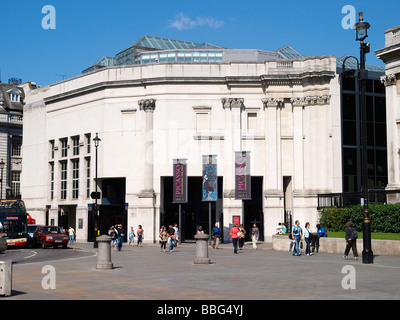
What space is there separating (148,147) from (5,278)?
38.1 meters

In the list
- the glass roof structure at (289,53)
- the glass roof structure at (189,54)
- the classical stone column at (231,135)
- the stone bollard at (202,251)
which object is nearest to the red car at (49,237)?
the classical stone column at (231,135)

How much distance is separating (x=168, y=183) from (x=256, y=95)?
1130cm

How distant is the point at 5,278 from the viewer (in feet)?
47.8

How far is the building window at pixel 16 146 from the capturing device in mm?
79875

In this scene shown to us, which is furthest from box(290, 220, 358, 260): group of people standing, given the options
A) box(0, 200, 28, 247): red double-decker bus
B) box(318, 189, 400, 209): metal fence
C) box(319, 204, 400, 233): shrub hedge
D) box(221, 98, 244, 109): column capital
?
box(0, 200, 28, 247): red double-decker bus

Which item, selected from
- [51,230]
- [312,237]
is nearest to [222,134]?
[51,230]

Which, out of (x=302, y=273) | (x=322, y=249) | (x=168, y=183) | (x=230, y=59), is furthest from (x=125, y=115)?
(x=302, y=273)

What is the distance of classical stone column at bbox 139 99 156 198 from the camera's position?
52031 mm

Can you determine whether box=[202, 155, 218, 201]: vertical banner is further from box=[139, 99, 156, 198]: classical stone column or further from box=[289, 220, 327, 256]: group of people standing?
box=[289, 220, 327, 256]: group of people standing

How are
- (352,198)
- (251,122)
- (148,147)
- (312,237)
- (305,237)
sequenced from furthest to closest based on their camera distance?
(251,122) < (148,147) < (352,198) < (312,237) < (305,237)

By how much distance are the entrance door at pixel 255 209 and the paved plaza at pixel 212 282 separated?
26.6 m

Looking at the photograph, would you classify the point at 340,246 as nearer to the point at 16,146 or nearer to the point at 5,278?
the point at 5,278

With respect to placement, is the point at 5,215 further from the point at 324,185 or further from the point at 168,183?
the point at 324,185

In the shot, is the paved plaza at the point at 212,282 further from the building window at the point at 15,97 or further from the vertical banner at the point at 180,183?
the building window at the point at 15,97
